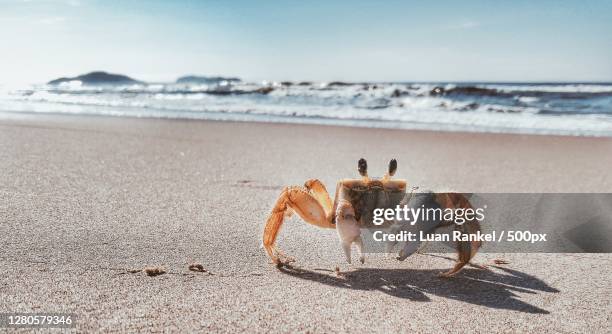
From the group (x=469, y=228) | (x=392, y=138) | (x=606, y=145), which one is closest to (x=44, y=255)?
(x=469, y=228)

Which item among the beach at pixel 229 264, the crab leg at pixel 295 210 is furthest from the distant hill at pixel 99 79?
the crab leg at pixel 295 210

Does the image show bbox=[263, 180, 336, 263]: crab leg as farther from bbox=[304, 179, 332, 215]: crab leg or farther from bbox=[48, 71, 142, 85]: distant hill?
bbox=[48, 71, 142, 85]: distant hill

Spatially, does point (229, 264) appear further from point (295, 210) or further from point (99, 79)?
point (99, 79)

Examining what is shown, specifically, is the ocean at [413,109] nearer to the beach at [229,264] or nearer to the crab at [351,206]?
the beach at [229,264]

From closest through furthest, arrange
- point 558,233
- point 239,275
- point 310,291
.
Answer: point 310,291
point 239,275
point 558,233

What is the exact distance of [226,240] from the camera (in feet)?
12.0

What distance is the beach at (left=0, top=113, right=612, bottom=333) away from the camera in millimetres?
2438

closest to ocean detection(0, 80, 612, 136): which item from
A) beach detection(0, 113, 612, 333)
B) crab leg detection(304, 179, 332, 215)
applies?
beach detection(0, 113, 612, 333)

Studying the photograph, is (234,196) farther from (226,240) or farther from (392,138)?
(392,138)

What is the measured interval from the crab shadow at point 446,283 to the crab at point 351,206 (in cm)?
11

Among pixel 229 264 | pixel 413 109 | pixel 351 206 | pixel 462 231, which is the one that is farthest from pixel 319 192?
pixel 413 109

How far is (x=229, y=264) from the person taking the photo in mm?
3166

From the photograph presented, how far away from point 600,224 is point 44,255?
13.1 ft

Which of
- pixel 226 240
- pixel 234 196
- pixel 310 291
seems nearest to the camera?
pixel 310 291
